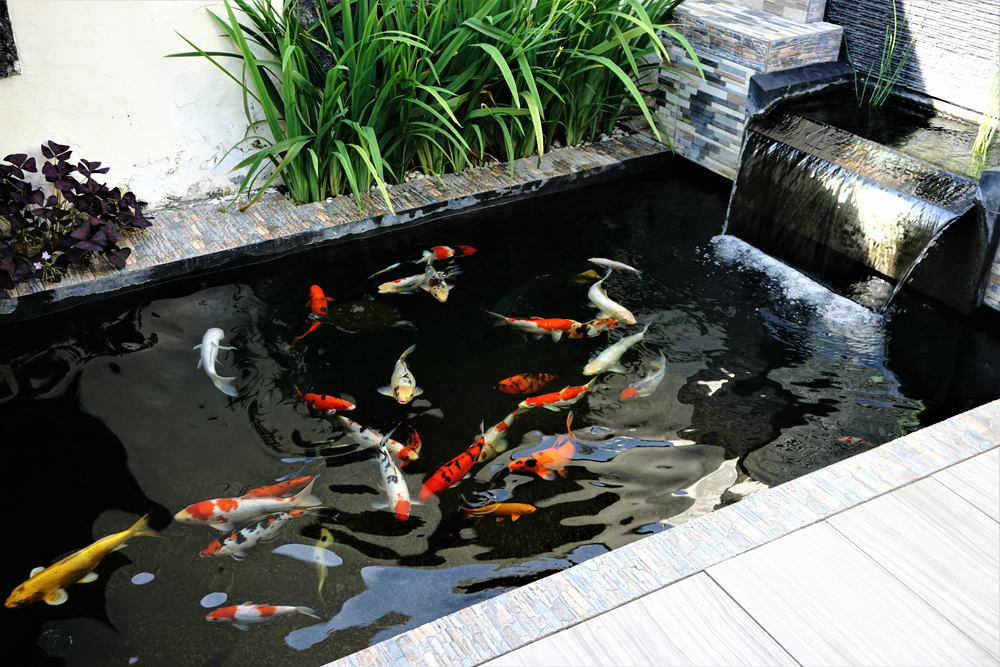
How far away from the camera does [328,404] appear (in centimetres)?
260

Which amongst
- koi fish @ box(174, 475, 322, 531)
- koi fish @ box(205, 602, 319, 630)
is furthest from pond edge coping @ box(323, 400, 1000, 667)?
koi fish @ box(174, 475, 322, 531)

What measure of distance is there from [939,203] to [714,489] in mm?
1681

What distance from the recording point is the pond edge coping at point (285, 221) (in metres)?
3.11

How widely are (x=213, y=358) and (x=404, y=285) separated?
2.74 feet

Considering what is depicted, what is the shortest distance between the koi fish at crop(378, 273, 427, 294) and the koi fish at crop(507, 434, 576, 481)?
1122mm

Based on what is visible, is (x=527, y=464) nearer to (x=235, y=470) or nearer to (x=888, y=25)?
(x=235, y=470)

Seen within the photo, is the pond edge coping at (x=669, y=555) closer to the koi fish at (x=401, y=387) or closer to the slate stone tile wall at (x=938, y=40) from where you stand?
the koi fish at (x=401, y=387)

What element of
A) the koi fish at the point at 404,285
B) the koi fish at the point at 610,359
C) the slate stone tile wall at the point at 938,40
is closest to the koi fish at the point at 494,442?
the koi fish at the point at 610,359

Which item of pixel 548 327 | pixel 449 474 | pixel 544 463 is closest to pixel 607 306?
pixel 548 327

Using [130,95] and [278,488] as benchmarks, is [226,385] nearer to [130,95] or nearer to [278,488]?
[278,488]

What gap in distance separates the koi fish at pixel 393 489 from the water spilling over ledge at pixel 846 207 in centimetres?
220

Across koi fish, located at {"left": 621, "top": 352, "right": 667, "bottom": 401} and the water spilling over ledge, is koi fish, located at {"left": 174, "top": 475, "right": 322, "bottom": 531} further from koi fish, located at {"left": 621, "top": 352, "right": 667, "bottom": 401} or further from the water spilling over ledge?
the water spilling over ledge

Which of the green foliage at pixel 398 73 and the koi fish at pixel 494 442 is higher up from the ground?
the green foliage at pixel 398 73

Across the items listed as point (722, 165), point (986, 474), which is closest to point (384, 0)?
point (722, 165)
